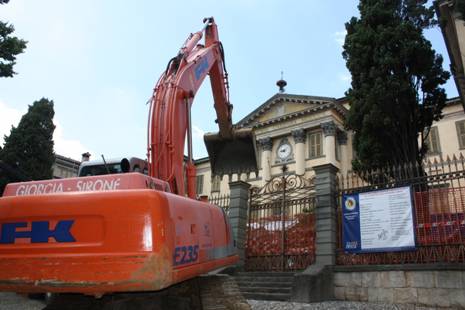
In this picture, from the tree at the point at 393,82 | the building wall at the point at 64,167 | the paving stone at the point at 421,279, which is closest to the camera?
the paving stone at the point at 421,279

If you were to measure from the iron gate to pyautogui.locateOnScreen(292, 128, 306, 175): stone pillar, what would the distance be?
1889 cm

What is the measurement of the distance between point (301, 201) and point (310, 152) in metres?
21.1

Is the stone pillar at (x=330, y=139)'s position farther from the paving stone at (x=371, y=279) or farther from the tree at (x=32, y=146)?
the paving stone at (x=371, y=279)

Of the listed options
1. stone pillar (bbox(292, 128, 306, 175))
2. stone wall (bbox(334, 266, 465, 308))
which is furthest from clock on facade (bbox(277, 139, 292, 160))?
stone wall (bbox(334, 266, 465, 308))

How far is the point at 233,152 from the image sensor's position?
7152 mm

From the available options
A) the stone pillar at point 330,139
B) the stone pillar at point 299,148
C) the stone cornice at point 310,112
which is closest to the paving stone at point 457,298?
the stone pillar at point 330,139

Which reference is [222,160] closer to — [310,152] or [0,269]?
[0,269]

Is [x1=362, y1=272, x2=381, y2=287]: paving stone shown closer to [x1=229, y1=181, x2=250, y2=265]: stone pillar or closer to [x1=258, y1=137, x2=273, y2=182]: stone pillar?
[x1=229, y1=181, x2=250, y2=265]: stone pillar

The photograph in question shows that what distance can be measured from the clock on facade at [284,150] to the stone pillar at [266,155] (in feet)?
2.93

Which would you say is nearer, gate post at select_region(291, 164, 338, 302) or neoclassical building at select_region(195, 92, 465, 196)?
gate post at select_region(291, 164, 338, 302)

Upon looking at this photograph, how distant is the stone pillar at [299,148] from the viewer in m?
31.3

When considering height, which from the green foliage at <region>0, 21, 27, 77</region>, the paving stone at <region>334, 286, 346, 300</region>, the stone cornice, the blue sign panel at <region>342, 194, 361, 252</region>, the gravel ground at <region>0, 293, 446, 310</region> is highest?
the stone cornice

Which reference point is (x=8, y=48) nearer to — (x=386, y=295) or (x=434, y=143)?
(x=386, y=295)

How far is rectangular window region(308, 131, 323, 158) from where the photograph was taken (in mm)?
31391
